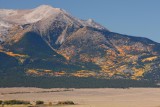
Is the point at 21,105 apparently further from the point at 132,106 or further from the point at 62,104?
the point at 132,106

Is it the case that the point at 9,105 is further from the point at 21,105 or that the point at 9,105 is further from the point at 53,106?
the point at 53,106

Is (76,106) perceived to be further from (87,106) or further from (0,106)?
(0,106)

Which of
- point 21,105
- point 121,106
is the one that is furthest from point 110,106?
point 21,105

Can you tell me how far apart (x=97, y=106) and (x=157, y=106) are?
21296 millimetres

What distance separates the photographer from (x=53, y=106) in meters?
154

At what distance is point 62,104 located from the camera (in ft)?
537

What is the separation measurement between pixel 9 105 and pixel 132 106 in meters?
39.2

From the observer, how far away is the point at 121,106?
156m

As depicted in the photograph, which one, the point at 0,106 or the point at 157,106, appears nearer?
the point at 0,106

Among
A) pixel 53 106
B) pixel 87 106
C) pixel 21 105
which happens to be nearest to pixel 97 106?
pixel 87 106

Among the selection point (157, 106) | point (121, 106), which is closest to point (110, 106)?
point (121, 106)

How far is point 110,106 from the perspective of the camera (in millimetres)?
155125

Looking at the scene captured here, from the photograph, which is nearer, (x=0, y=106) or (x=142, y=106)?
(x=0, y=106)

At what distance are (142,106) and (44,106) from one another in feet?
105
